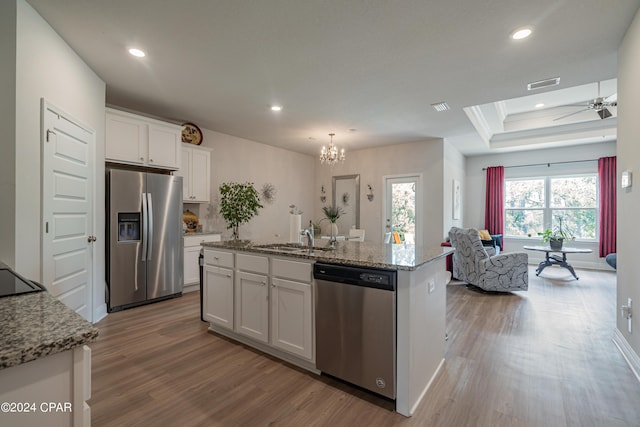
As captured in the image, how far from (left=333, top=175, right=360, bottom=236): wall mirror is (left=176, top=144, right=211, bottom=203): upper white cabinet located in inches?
126

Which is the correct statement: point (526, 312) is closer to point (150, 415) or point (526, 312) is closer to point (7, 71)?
point (150, 415)

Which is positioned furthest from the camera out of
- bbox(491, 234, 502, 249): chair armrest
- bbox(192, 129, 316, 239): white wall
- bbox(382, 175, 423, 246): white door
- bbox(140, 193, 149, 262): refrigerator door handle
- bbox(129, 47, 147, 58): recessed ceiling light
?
bbox(491, 234, 502, 249): chair armrest

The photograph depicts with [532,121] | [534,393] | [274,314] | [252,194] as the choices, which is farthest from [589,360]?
[532,121]

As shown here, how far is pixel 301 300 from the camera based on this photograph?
2307mm

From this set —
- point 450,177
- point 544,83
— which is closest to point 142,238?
point 544,83

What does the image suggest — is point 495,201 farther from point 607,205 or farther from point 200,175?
point 200,175

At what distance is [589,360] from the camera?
2469 mm

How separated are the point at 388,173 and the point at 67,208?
5393 mm

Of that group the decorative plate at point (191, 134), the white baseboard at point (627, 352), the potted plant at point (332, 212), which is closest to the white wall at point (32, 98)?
the decorative plate at point (191, 134)

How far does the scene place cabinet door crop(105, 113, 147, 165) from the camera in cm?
360

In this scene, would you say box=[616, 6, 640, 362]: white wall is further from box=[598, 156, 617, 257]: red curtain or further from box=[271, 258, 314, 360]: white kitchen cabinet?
box=[598, 156, 617, 257]: red curtain

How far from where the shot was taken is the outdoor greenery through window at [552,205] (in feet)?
21.7

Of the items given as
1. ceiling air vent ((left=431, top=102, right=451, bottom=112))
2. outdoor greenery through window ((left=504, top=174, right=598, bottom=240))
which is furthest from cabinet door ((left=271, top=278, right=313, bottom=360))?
outdoor greenery through window ((left=504, top=174, right=598, bottom=240))

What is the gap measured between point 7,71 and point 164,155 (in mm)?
2158
